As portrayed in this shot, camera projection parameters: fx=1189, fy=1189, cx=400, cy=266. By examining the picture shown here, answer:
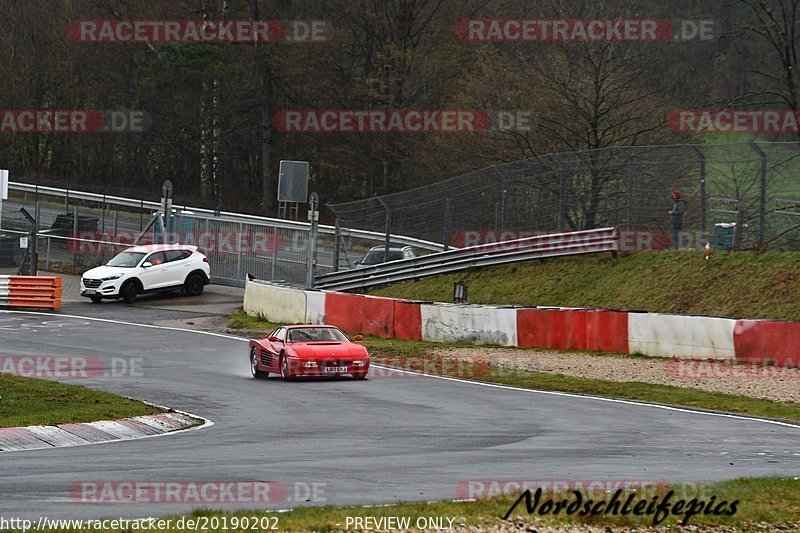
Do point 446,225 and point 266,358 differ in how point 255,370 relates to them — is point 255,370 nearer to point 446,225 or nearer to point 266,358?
point 266,358

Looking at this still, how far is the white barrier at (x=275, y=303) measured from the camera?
32625 millimetres

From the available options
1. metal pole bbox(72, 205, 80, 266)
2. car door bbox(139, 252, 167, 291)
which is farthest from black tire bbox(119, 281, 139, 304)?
metal pole bbox(72, 205, 80, 266)

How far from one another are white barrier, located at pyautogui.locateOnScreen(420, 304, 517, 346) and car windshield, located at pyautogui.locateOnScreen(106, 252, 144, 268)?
12.7 m

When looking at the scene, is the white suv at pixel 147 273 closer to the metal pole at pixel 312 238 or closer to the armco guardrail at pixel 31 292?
the armco guardrail at pixel 31 292

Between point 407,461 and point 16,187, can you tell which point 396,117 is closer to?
point 16,187

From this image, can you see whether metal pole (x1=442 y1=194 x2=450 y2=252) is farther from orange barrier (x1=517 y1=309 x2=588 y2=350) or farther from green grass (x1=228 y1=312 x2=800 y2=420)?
orange barrier (x1=517 y1=309 x2=588 y2=350)

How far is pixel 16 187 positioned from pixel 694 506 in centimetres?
5206

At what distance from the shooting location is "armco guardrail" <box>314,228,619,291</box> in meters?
31.8

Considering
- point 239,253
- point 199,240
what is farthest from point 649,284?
point 199,240

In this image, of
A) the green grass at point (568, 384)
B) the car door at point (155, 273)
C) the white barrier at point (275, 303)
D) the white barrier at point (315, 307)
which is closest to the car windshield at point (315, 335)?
the green grass at point (568, 384)

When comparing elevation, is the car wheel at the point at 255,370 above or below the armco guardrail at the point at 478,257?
below

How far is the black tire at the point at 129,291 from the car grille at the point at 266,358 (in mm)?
16567

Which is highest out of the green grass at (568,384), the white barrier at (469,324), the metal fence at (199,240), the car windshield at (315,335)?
the metal fence at (199,240)

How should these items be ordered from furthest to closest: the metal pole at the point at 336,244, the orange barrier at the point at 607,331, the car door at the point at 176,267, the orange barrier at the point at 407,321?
1. the metal pole at the point at 336,244
2. the car door at the point at 176,267
3. the orange barrier at the point at 407,321
4. the orange barrier at the point at 607,331
